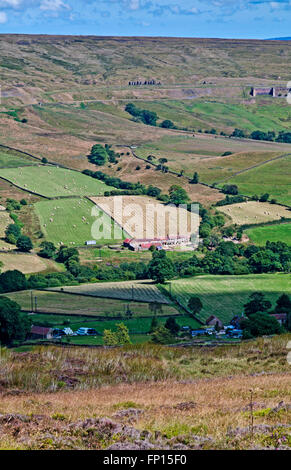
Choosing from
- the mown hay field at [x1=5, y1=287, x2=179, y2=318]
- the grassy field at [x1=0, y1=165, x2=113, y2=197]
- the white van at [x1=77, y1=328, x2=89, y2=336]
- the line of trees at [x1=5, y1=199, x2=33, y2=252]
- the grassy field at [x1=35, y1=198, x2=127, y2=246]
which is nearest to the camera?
the white van at [x1=77, y1=328, x2=89, y2=336]

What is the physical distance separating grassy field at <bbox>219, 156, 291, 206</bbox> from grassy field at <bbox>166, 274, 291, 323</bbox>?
148 ft

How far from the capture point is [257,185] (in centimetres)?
13875

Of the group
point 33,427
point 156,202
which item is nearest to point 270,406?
point 33,427

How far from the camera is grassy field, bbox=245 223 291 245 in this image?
106131mm

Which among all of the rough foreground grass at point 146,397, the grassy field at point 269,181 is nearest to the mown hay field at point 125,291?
the rough foreground grass at point 146,397

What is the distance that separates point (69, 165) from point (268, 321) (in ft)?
369

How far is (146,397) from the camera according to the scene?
22828 millimetres

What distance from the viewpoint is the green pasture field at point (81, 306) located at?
206 feet

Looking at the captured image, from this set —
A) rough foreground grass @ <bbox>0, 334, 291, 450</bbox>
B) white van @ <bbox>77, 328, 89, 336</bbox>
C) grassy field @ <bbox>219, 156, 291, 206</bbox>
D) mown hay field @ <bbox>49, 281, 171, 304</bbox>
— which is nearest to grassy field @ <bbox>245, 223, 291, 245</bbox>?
grassy field @ <bbox>219, 156, 291, 206</bbox>

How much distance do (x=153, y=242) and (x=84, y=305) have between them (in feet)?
124

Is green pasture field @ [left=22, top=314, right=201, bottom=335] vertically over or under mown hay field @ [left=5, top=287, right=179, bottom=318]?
over

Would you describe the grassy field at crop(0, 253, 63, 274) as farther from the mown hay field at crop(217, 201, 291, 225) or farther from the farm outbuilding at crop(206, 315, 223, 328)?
the mown hay field at crop(217, 201, 291, 225)

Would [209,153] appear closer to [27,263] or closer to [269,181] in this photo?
[269,181]
